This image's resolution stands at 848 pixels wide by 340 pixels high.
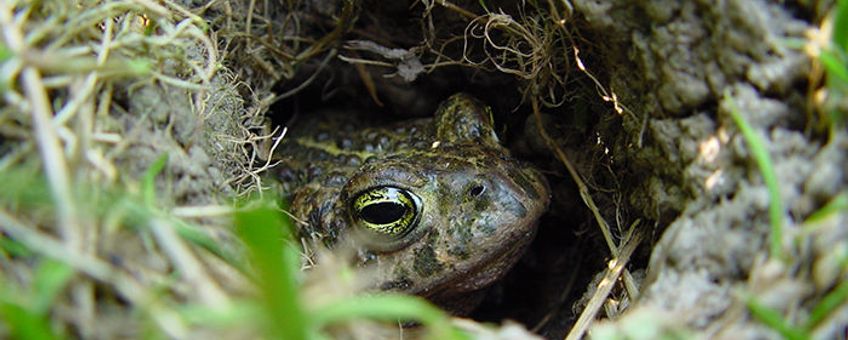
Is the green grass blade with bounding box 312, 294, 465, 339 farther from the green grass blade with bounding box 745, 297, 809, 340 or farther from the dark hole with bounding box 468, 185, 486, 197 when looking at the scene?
the dark hole with bounding box 468, 185, 486, 197

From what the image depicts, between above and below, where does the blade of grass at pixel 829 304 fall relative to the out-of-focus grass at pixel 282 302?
below

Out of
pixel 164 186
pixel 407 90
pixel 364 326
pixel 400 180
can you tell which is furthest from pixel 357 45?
pixel 364 326

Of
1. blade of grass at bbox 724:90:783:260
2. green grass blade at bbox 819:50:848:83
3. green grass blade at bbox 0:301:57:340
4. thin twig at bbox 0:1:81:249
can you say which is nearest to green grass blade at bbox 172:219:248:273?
thin twig at bbox 0:1:81:249

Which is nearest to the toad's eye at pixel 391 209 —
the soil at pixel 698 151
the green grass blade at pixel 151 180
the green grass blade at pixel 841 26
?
the soil at pixel 698 151

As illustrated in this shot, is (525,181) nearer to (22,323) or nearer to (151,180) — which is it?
(151,180)

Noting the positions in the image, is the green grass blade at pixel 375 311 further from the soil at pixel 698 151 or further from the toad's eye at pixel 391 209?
the toad's eye at pixel 391 209

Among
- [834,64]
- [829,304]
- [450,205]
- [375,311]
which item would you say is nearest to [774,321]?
[829,304]
